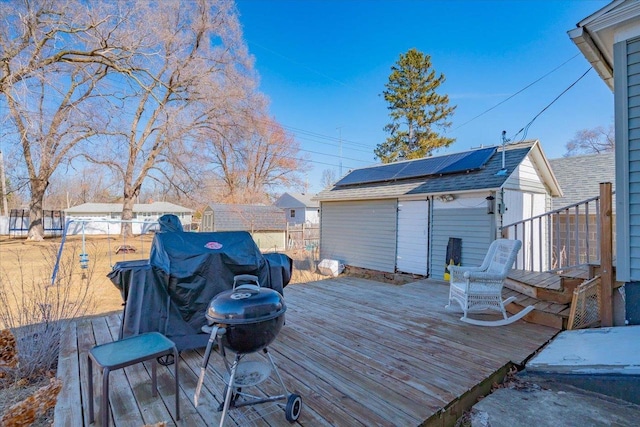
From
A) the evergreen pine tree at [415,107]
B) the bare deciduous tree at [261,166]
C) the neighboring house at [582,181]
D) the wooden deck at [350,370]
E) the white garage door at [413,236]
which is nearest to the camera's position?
the wooden deck at [350,370]

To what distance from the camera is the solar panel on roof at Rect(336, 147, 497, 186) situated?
7.27 m

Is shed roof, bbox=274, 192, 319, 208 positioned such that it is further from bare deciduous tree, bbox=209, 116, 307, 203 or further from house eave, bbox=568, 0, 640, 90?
house eave, bbox=568, 0, 640, 90

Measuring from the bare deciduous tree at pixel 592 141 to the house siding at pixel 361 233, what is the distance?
Answer: 16.6 metres

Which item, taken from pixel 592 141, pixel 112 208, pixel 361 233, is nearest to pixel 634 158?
pixel 361 233

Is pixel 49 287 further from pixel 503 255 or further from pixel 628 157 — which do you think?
pixel 628 157

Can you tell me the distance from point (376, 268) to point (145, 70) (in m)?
13.3

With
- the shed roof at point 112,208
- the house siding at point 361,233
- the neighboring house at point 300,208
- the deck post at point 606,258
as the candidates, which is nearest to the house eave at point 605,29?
the deck post at point 606,258

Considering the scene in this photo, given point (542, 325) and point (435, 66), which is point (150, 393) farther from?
point (435, 66)

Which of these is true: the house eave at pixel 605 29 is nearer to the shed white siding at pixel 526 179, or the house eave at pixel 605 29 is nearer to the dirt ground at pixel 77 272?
the shed white siding at pixel 526 179

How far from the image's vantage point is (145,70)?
13.8 m

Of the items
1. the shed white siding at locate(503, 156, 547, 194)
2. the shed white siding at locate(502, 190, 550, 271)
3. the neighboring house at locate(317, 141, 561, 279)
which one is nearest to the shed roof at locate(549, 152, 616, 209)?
the neighboring house at locate(317, 141, 561, 279)

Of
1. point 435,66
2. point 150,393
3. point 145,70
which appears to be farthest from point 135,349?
point 435,66

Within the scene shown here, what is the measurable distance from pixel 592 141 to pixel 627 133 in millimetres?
21132

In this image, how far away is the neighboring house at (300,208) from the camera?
1046 inches
